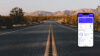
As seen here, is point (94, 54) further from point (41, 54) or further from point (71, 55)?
point (41, 54)

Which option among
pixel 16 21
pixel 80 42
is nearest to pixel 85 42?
pixel 80 42

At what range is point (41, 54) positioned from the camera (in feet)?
29.5

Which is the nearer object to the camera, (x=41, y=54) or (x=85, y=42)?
(x=85, y=42)

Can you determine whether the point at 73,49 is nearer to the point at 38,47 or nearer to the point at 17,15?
the point at 38,47

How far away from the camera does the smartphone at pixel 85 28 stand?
7262 mm

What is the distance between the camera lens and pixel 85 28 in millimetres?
7391

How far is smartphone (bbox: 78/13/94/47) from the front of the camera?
7.26m

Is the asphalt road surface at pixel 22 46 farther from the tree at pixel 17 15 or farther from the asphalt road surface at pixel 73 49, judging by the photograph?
the tree at pixel 17 15

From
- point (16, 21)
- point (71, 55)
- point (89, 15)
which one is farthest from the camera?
point (16, 21)

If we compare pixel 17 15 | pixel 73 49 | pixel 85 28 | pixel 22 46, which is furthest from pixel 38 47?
pixel 17 15

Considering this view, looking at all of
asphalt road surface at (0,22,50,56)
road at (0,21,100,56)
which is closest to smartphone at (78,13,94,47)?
road at (0,21,100,56)

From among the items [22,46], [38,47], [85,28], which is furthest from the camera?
[22,46]

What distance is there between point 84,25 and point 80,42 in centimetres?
67

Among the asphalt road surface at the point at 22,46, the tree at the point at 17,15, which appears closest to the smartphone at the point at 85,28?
the asphalt road surface at the point at 22,46
